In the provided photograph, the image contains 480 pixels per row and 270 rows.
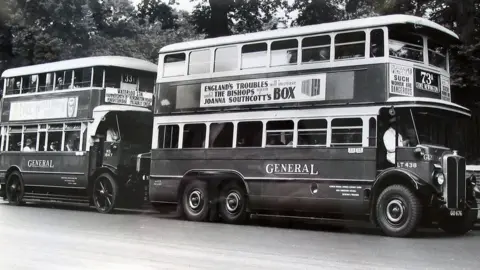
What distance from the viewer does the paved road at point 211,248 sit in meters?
7.61

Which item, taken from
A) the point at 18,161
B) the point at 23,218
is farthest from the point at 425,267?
the point at 18,161

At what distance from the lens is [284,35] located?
13773 mm

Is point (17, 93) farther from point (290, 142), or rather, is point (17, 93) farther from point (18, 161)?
point (290, 142)

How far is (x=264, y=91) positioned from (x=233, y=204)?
2.60 m

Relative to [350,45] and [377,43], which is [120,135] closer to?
[350,45]

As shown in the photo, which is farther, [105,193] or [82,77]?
[82,77]

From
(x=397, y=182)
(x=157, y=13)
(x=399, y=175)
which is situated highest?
(x=157, y=13)

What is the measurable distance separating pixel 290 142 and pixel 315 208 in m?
1.51

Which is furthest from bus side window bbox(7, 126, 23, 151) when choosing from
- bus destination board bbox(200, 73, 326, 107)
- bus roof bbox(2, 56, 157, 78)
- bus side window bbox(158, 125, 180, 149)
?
bus destination board bbox(200, 73, 326, 107)

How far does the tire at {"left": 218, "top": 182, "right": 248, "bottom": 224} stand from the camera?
46.0ft

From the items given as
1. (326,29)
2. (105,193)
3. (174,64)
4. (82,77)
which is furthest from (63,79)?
(326,29)

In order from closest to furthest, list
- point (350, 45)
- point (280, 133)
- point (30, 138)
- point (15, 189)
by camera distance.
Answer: point (350, 45) < point (280, 133) < point (30, 138) < point (15, 189)

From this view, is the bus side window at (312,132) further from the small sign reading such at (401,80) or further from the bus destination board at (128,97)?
the bus destination board at (128,97)

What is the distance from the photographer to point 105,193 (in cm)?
1702
